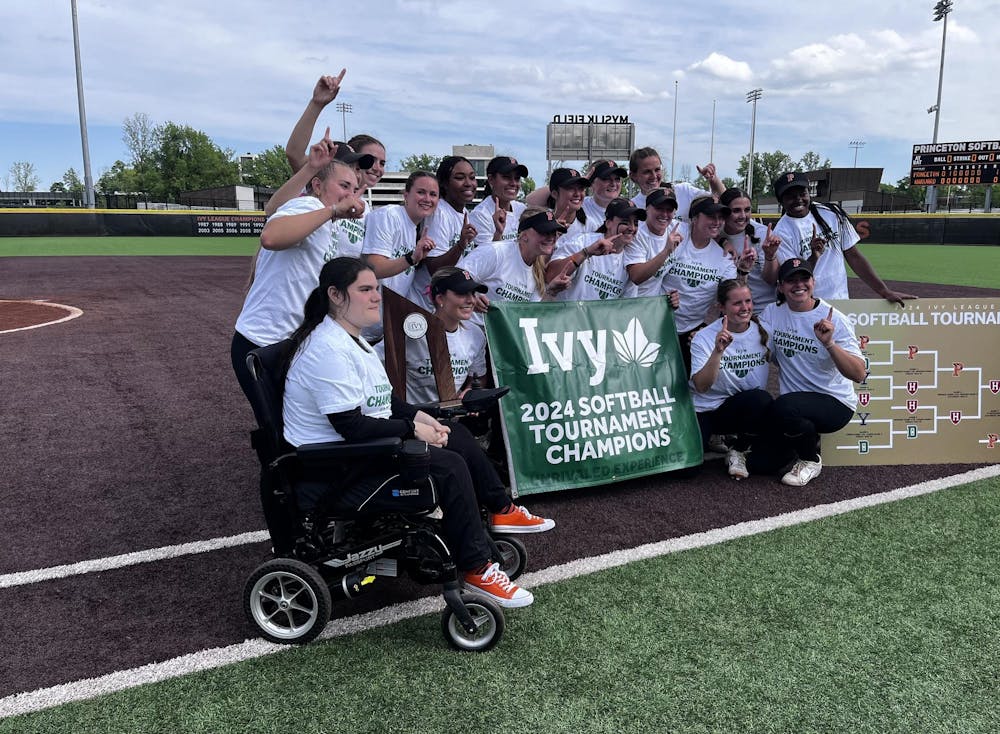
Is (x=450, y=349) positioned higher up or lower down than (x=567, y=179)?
lower down

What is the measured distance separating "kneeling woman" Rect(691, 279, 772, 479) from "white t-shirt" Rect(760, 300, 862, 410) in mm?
113

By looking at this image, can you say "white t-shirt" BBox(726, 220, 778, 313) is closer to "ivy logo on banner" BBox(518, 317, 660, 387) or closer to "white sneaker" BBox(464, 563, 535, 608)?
"ivy logo on banner" BBox(518, 317, 660, 387)

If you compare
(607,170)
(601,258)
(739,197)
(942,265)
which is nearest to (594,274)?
(601,258)

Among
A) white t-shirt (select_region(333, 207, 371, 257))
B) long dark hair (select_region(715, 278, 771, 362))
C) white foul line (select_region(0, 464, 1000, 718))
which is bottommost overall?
white foul line (select_region(0, 464, 1000, 718))

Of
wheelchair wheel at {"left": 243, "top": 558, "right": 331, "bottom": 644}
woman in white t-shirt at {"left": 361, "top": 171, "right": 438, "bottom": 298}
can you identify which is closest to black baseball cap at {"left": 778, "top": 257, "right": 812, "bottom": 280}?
woman in white t-shirt at {"left": 361, "top": 171, "right": 438, "bottom": 298}

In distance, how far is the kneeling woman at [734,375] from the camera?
464cm

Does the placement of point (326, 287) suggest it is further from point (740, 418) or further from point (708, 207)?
point (740, 418)

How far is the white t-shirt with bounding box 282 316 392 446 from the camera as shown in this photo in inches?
108

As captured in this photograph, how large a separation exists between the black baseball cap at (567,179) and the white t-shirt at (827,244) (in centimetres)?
157

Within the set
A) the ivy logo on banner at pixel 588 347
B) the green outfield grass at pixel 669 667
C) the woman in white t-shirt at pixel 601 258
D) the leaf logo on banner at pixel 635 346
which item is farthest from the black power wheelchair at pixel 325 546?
the woman in white t-shirt at pixel 601 258

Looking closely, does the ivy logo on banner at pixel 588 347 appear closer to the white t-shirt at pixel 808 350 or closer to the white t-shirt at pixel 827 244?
the white t-shirt at pixel 808 350

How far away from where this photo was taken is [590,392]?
4.56 meters

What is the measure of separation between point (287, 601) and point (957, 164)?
141 ft

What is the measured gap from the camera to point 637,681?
102 inches
